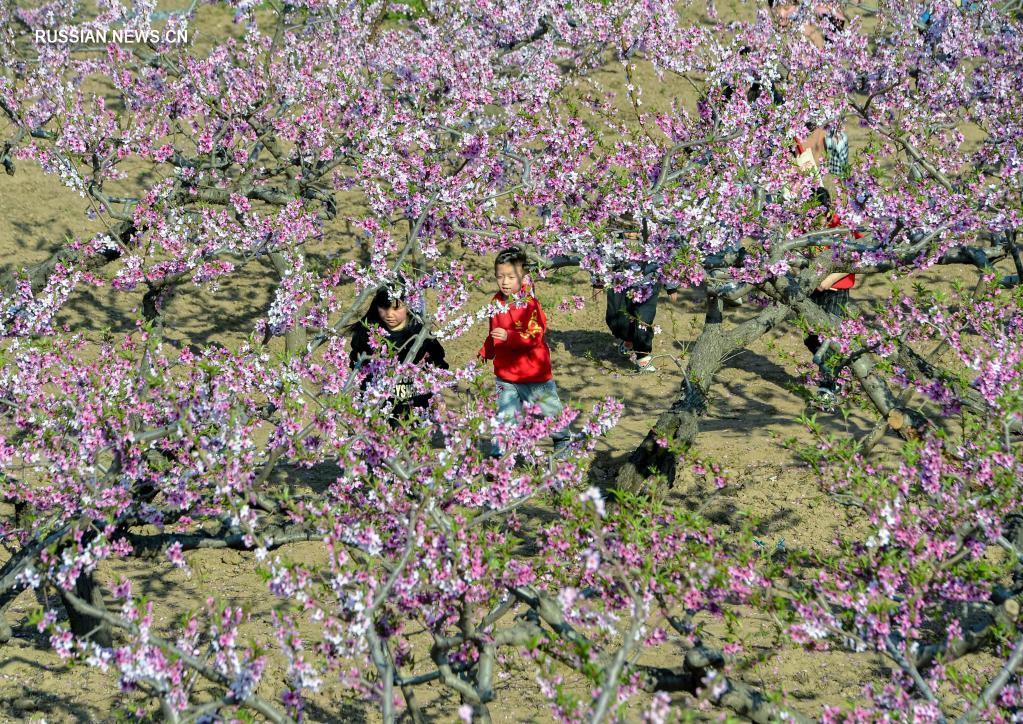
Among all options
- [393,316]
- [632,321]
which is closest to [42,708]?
[393,316]

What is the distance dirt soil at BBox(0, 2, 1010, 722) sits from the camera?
596cm

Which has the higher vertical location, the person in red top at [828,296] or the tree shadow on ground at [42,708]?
the person in red top at [828,296]

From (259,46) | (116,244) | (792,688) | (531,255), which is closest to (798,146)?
(531,255)

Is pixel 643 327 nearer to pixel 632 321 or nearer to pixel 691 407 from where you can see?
pixel 632 321

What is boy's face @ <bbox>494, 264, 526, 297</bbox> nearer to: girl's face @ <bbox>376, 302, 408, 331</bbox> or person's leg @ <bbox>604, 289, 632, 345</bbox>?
girl's face @ <bbox>376, 302, 408, 331</bbox>

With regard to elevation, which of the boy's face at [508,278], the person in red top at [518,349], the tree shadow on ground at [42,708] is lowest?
the tree shadow on ground at [42,708]

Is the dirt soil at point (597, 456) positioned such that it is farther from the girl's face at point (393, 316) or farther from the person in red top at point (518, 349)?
the girl's face at point (393, 316)

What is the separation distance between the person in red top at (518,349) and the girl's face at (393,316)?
0.70 meters

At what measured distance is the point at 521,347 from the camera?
8.15 meters

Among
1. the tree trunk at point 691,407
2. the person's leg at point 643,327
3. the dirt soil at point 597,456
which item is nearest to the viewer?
the dirt soil at point 597,456

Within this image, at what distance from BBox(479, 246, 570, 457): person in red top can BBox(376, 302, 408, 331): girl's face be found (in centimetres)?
70

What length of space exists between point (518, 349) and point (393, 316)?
1.03 metres

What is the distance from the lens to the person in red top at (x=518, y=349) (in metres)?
7.83

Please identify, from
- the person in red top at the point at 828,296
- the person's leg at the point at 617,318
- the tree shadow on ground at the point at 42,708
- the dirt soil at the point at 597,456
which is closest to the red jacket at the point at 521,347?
the dirt soil at the point at 597,456
